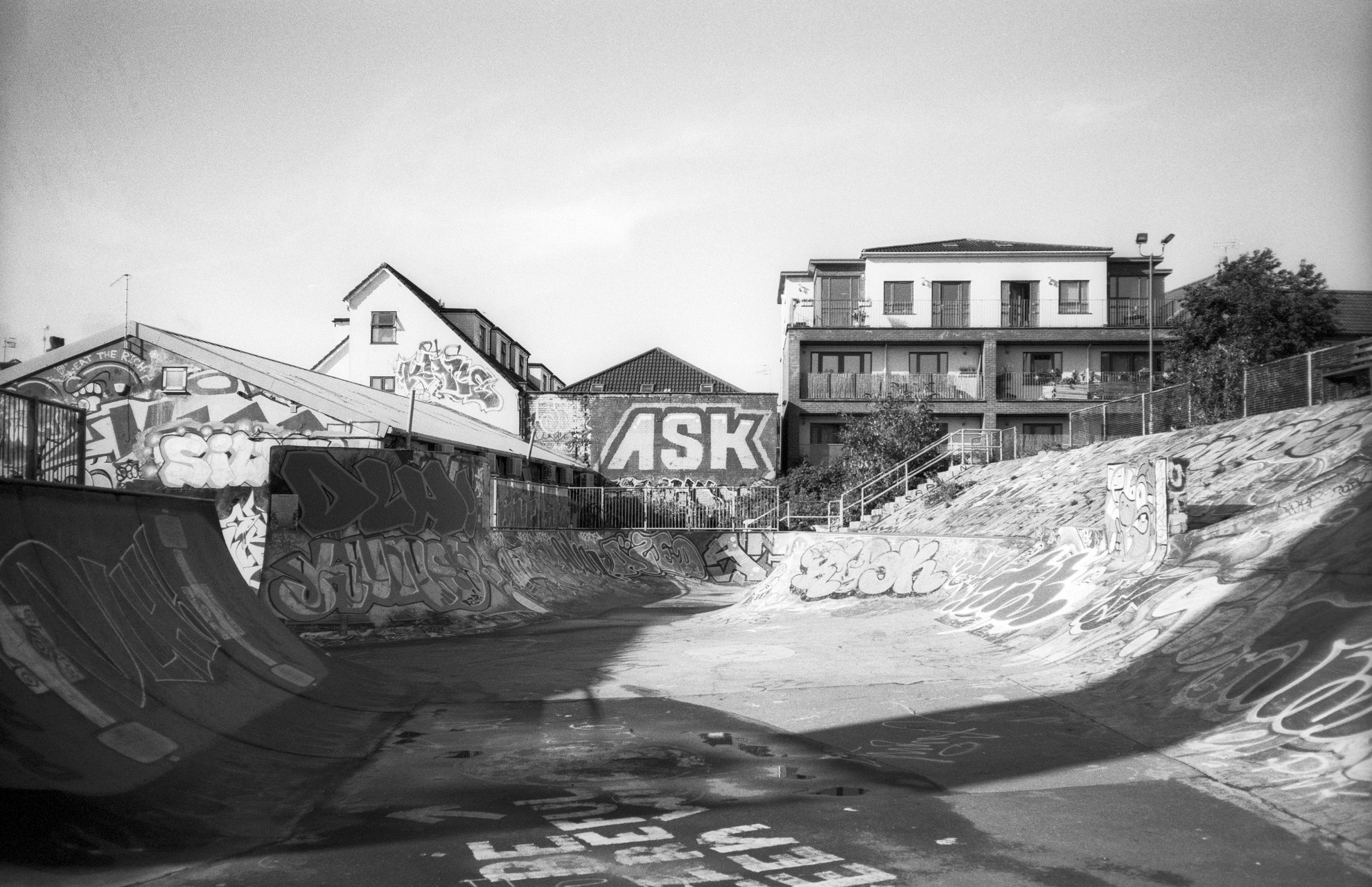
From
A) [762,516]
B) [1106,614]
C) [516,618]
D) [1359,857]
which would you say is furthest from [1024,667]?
[762,516]

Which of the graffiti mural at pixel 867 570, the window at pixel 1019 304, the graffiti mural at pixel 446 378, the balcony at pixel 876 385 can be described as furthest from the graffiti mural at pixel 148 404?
the window at pixel 1019 304

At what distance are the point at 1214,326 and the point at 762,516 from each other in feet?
48.2

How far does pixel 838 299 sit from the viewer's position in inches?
1644

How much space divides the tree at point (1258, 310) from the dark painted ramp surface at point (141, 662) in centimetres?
2547

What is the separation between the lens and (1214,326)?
2967cm

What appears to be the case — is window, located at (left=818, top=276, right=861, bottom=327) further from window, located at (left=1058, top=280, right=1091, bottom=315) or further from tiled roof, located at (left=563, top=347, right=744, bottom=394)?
window, located at (left=1058, top=280, right=1091, bottom=315)

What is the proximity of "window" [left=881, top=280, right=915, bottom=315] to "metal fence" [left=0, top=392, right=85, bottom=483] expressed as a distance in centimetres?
3473

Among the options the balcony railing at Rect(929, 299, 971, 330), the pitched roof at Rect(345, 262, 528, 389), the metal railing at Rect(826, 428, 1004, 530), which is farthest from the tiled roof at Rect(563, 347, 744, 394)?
the metal railing at Rect(826, 428, 1004, 530)

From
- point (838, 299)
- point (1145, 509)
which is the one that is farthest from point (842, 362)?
point (1145, 509)

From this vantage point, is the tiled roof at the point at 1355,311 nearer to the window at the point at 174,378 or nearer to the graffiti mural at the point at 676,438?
the graffiti mural at the point at 676,438

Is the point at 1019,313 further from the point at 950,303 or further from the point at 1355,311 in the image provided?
the point at 1355,311

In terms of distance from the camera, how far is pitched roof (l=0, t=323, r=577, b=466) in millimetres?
22797

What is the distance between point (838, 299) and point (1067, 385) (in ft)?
A: 32.1

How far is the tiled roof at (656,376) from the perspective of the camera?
44.6 meters
